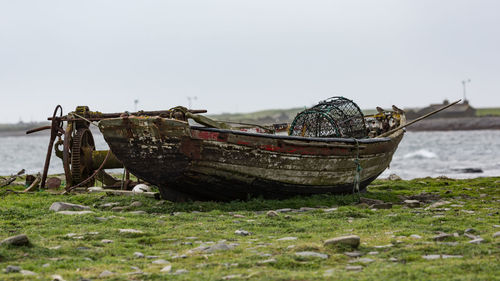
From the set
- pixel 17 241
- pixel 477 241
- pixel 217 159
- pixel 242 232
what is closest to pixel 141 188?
pixel 217 159

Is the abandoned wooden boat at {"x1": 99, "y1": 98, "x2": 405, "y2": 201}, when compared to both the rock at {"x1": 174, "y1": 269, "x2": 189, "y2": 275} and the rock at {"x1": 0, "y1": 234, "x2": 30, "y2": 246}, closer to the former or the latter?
the rock at {"x1": 0, "y1": 234, "x2": 30, "y2": 246}

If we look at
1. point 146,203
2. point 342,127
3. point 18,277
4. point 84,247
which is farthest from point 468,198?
point 18,277

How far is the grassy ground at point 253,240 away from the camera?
6.58 meters

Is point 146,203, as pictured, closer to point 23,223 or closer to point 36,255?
point 23,223

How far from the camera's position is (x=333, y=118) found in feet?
52.4

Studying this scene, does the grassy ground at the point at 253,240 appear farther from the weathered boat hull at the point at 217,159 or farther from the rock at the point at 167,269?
the weathered boat hull at the point at 217,159

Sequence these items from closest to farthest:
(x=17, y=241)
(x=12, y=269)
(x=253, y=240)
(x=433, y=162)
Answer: (x=12, y=269) → (x=17, y=241) → (x=253, y=240) → (x=433, y=162)

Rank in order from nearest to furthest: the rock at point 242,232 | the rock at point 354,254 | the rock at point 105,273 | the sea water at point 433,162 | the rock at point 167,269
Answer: the rock at point 105,273 → the rock at point 167,269 → the rock at point 354,254 → the rock at point 242,232 → the sea water at point 433,162

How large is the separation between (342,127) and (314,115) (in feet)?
2.69

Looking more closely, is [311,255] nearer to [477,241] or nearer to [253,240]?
[253,240]

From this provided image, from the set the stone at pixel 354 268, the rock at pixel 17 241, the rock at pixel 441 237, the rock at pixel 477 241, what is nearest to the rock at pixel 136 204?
the rock at pixel 17 241

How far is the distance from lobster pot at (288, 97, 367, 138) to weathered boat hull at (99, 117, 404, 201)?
223 centimetres

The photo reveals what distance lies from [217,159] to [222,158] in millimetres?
107

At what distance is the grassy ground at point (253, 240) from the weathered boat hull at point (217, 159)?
41cm
